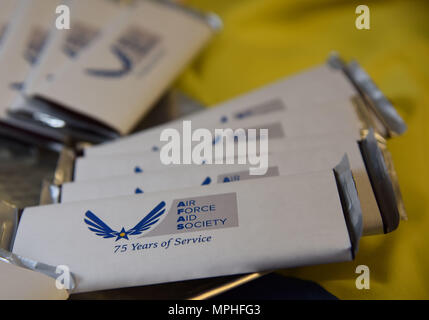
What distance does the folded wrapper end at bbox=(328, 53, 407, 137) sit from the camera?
0.62 meters

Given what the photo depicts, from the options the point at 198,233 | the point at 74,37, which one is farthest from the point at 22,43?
the point at 198,233

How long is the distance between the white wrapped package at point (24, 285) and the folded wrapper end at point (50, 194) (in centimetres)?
14

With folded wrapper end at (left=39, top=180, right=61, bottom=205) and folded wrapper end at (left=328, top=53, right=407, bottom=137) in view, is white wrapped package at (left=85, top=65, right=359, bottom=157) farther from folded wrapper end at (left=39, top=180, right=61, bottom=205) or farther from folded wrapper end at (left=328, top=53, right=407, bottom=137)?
folded wrapper end at (left=39, top=180, right=61, bottom=205)

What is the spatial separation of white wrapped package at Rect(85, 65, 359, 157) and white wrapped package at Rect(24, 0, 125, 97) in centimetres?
24

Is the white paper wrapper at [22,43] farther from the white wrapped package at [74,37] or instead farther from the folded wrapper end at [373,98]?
the folded wrapper end at [373,98]

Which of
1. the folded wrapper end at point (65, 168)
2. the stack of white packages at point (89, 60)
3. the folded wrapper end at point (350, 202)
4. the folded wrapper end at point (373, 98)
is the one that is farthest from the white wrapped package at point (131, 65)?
the folded wrapper end at point (350, 202)

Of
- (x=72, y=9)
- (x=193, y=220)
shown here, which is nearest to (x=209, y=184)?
(x=193, y=220)

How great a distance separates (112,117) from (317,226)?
19.5 inches

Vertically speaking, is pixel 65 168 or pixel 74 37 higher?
pixel 74 37

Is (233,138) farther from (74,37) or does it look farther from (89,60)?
(74,37)

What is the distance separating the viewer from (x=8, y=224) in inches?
19.8

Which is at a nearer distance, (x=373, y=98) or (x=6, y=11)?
(x=373, y=98)

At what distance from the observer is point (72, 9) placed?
3.15ft

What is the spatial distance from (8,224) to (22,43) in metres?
0.56
